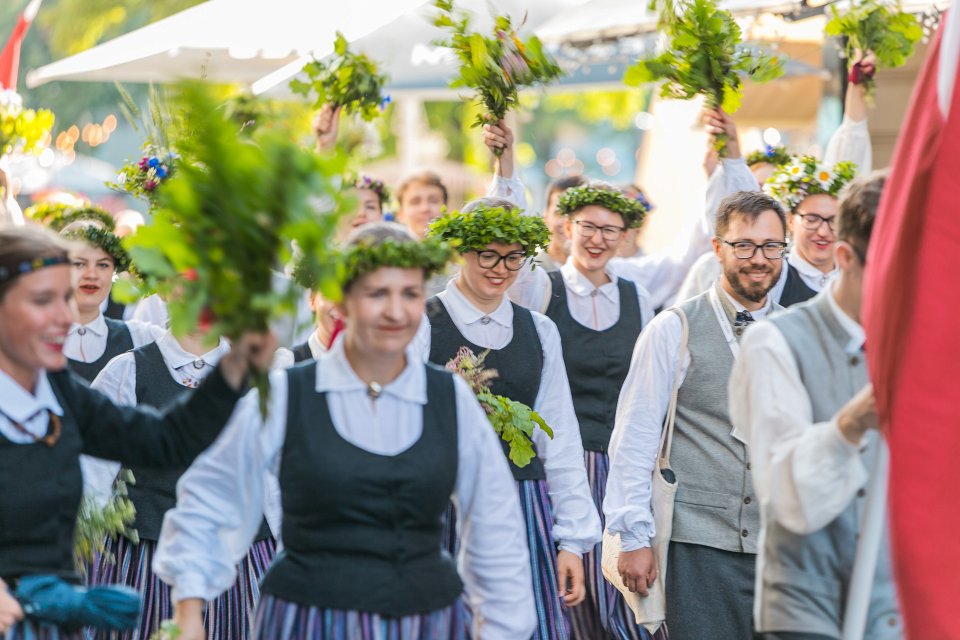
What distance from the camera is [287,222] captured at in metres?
3.54

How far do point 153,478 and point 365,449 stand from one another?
230cm

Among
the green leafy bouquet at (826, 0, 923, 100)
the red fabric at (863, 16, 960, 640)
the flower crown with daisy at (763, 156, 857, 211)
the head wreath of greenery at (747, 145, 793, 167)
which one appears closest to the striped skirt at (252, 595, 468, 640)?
the red fabric at (863, 16, 960, 640)

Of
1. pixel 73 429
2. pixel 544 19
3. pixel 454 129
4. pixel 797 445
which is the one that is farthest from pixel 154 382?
pixel 454 129

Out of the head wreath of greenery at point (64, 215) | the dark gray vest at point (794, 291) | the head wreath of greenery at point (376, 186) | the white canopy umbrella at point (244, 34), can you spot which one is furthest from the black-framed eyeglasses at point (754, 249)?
the white canopy umbrella at point (244, 34)

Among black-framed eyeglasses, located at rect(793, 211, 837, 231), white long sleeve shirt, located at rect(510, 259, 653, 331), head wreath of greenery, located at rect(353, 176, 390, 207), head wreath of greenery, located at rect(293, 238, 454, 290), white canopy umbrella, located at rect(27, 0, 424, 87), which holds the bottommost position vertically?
head wreath of greenery, located at rect(293, 238, 454, 290)

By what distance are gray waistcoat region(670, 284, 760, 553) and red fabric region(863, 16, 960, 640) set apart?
1.77 metres

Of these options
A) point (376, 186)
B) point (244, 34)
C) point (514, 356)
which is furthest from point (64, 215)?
point (514, 356)

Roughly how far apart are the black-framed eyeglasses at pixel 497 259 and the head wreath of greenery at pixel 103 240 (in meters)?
2.04

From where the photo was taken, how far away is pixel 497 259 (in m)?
6.32

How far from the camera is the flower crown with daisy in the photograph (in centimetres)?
730

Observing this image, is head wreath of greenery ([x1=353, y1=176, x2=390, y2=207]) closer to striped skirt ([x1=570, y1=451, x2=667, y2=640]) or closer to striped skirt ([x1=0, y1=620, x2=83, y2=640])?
striped skirt ([x1=570, y1=451, x2=667, y2=640])

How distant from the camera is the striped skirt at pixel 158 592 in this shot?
6.02 metres

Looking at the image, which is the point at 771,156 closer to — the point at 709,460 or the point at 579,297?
the point at 579,297

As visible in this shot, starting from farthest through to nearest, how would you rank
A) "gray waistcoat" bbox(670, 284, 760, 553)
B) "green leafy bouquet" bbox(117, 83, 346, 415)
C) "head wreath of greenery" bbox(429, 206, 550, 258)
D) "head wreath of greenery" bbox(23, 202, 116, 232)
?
"head wreath of greenery" bbox(23, 202, 116, 232), "head wreath of greenery" bbox(429, 206, 550, 258), "gray waistcoat" bbox(670, 284, 760, 553), "green leafy bouquet" bbox(117, 83, 346, 415)
